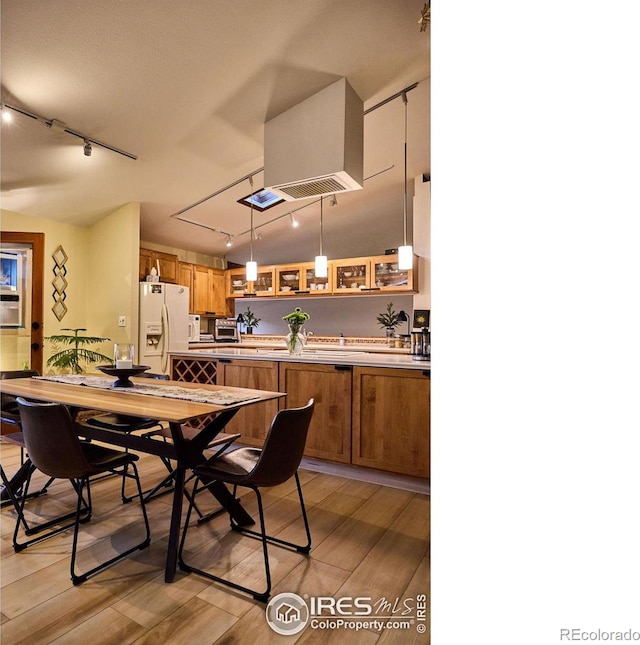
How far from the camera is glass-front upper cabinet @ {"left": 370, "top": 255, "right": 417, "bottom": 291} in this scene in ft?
17.4

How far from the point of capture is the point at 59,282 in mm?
4527

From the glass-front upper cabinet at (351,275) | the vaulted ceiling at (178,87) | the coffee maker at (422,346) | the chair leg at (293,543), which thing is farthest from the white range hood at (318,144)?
the glass-front upper cabinet at (351,275)

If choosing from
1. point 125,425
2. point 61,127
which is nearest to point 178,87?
point 61,127

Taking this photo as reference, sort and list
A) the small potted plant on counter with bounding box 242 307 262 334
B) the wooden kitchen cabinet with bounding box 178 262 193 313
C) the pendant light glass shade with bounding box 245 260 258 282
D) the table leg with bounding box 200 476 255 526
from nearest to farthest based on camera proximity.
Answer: the table leg with bounding box 200 476 255 526
the pendant light glass shade with bounding box 245 260 258 282
the wooden kitchen cabinet with bounding box 178 262 193 313
the small potted plant on counter with bounding box 242 307 262 334

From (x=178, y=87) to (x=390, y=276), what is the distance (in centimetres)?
348

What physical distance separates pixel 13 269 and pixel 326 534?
411cm

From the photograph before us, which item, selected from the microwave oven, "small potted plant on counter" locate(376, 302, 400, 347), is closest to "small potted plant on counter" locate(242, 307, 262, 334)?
the microwave oven

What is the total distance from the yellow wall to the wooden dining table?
82.6 inches

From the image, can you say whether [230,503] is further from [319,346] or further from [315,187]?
[319,346]

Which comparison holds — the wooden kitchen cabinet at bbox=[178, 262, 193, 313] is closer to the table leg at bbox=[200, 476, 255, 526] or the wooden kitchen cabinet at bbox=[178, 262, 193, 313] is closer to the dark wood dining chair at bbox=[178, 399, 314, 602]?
the table leg at bbox=[200, 476, 255, 526]

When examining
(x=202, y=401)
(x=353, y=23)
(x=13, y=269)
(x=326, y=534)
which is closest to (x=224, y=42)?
(x=353, y=23)

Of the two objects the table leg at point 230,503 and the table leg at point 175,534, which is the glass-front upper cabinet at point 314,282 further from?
the table leg at point 175,534
